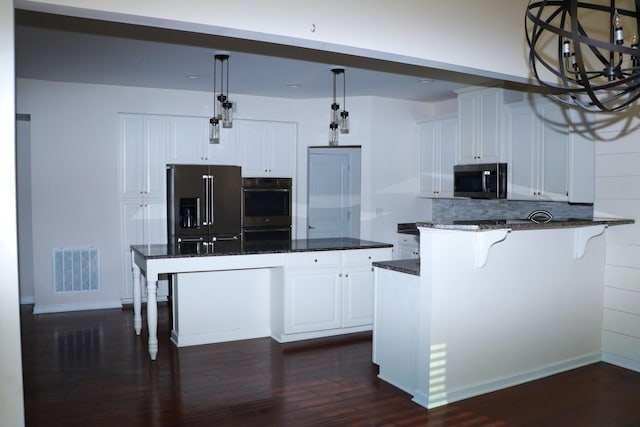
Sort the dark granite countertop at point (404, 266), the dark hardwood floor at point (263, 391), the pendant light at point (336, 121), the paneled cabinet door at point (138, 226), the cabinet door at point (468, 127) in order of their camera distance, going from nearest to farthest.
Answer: the dark hardwood floor at point (263, 391) < the dark granite countertop at point (404, 266) < the pendant light at point (336, 121) < the cabinet door at point (468, 127) < the paneled cabinet door at point (138, 226)

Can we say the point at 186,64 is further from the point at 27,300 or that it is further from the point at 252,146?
the point at 27,300

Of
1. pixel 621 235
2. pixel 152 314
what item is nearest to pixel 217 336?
pixel 152 314

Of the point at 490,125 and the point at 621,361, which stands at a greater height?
the point at 490,125

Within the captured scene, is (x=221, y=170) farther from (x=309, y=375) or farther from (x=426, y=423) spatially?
(x=426, y=423)

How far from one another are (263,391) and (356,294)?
1.54 m

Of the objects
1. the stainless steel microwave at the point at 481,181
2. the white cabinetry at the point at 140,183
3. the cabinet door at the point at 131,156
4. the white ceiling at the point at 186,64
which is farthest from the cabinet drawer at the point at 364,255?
the cabinet door at the point at 131,156

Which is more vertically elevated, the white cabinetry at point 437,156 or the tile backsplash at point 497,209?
the white cabinetry at point 437,156

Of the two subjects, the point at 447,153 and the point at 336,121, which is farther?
the point at 447,153

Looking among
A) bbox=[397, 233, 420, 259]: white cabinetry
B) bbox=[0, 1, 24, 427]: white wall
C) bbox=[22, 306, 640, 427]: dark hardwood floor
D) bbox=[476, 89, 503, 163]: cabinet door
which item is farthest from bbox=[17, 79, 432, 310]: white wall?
bbox=[0, 1, 24, 427]: white wall

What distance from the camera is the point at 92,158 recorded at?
5.87 metres

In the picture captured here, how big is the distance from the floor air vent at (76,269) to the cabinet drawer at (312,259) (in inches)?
105

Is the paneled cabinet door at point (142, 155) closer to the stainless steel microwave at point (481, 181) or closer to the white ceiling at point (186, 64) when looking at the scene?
the white ceiling at point (186, 64)

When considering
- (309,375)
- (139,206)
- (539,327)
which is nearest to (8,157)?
(309,375)

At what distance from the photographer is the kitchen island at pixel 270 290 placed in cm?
441
